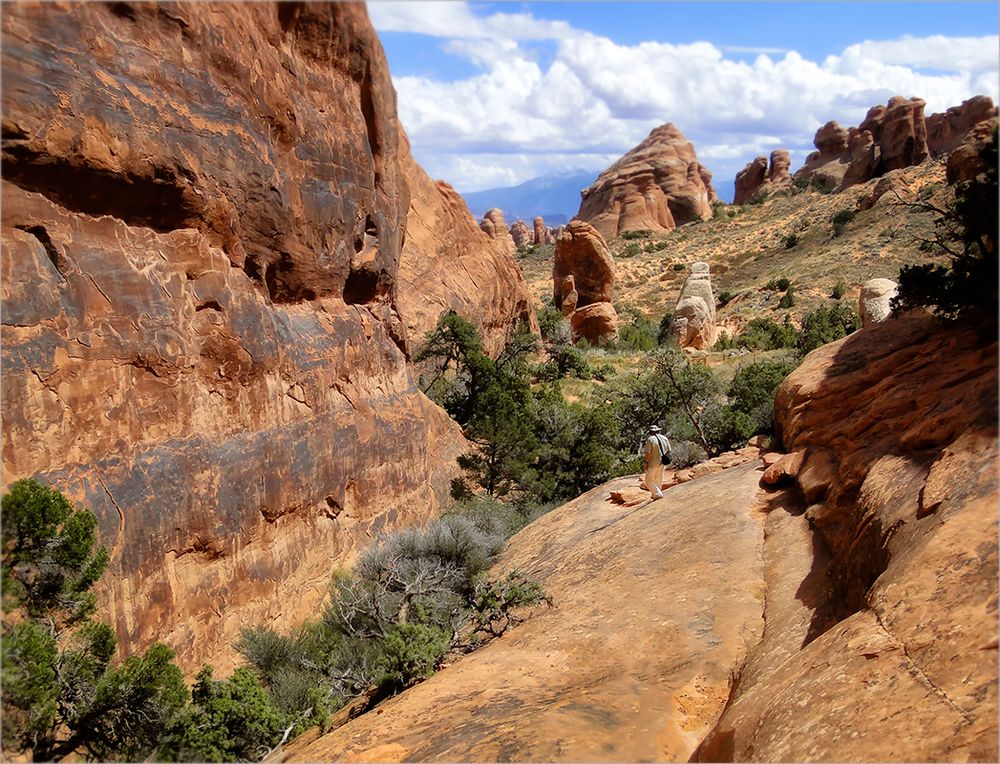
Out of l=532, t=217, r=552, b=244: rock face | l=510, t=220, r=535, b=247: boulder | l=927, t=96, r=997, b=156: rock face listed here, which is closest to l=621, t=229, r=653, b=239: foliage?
l=927, t=96, r=997, b=156: rock face

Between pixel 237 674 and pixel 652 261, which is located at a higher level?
pixel 652 261

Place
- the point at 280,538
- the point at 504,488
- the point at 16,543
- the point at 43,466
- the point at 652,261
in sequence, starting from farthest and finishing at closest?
the point at 652,261, the point at 504,488, the point at 280,538, the point at 43,466, the point at 16,543

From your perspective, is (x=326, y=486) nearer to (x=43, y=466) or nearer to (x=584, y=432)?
(x=43, y=466)

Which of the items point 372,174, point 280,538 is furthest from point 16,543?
point 372,174

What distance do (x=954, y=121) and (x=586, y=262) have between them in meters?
44.8

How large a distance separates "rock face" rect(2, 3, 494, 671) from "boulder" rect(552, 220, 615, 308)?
27822mm

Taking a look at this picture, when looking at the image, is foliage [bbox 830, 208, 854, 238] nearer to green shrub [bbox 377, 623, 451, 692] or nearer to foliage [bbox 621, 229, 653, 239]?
foliage [bbox 621, 229, 653, 239]

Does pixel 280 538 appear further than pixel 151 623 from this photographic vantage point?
Yes

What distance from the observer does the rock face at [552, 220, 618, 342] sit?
40812 mm

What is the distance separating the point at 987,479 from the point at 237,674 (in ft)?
Answer: 26.6

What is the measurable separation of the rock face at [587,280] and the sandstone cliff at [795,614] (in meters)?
28.0

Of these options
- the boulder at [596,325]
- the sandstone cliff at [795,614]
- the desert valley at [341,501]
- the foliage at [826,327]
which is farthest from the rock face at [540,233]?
the sandstone cliff at [795,614]

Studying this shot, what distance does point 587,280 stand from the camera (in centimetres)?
4216

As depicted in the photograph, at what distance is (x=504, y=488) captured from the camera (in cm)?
1992
